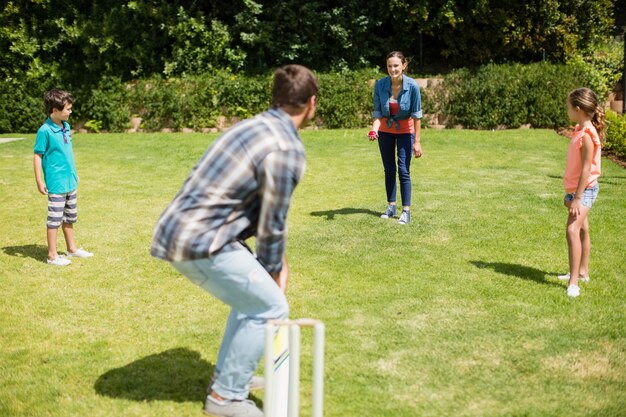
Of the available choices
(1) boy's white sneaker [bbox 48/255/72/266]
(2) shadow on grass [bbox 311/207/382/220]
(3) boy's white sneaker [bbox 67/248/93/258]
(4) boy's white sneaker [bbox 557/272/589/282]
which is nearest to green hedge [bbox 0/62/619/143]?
(2) shadow on grass [bbox 311/207/382/220]

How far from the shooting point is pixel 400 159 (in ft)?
27.8

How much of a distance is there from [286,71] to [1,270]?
447 centimetres

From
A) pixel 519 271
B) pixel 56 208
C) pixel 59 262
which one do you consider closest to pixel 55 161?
pixel 56 208

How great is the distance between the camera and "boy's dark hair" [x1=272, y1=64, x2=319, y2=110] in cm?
341

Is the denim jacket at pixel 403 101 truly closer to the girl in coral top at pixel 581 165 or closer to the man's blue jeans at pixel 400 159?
the man's blue jeans at pixel 400 159

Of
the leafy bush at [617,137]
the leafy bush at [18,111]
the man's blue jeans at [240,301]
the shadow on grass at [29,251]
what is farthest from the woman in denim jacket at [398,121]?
the leafy bush at [18,111]

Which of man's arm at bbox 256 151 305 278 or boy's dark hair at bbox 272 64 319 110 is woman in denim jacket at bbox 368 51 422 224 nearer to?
boy's dark hair at bbox 272 64 319 110

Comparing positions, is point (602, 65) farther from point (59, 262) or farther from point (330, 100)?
point (59, 262)

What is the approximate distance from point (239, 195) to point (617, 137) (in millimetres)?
12524

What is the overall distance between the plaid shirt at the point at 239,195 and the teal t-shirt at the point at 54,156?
11.8 ft

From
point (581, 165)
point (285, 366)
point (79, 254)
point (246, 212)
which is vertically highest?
point (246, 212)

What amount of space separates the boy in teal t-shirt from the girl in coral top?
15.0 ft

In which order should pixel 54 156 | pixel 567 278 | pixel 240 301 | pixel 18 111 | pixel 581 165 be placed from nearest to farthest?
pixel 240 301 < pixel 581 165 < pixel 567 278 < pixel 54 156 < pixel 18 111

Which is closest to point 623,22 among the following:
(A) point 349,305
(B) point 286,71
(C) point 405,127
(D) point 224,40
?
(D) point 224,40
